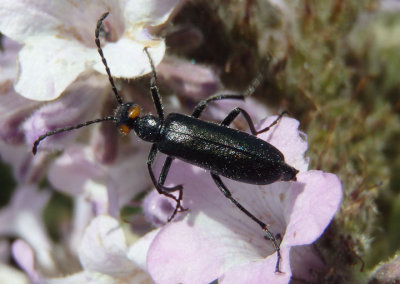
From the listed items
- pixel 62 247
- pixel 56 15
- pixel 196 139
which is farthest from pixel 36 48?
pixel 62 247

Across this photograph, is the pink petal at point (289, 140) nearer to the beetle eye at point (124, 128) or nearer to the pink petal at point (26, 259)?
the beetle eye at point (124, 128)

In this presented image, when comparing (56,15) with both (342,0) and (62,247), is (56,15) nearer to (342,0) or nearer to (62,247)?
(342,0)

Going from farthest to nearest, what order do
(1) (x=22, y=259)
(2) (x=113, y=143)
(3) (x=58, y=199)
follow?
(3) (x=58, y=199) → (1) (x=22, y=259) → (2) (x=113, y=143)

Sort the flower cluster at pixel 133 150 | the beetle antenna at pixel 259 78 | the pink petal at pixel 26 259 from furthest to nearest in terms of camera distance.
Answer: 1. the pink petal at pixel 26 259
2. the beetle antenna at pixel 259 78
3. the flower cluster at pixel 133 150

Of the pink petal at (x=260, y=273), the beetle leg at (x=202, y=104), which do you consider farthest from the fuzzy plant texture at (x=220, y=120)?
the beetle leg at (x=202, y=104)

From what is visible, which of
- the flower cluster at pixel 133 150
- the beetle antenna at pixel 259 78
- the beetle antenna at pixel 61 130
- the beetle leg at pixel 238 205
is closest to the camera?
the flower cluster at pixel 133 150

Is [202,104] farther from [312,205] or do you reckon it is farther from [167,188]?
[312,205]

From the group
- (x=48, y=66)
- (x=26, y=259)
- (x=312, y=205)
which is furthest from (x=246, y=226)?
(x=26, y=259)
